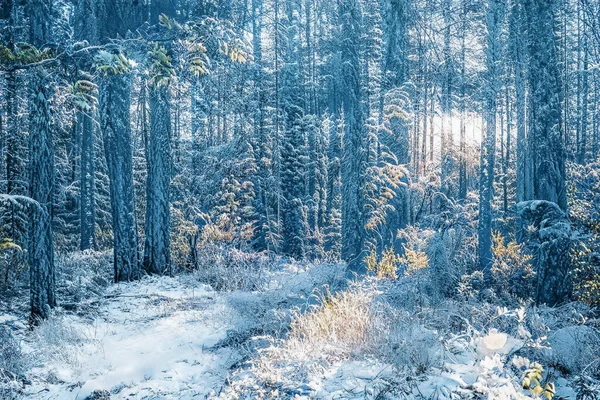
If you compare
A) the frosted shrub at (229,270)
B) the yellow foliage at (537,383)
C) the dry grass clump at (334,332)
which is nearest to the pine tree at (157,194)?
the frosted shrub at (229,270)

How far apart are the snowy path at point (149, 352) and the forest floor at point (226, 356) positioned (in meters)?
0.01

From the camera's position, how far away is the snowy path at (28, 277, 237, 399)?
4.66 m

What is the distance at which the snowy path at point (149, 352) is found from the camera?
4660 mm

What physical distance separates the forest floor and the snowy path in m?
0.01

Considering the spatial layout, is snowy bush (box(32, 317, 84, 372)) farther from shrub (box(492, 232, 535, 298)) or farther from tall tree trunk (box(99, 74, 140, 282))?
shrub (box(492, 232, 535, 298))

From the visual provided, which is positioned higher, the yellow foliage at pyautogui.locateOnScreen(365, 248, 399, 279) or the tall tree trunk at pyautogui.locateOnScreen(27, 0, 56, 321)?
the tall tree trunk at pyautogui.locateOnScreen(27, 0, 56, 321)

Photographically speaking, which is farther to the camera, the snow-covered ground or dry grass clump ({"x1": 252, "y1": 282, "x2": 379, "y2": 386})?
the snow-covered ground

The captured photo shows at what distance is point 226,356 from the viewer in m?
5.37

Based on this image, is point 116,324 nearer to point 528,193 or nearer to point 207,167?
point 207,167

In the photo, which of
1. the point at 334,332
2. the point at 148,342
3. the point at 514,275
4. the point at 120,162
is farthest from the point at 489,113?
the point at 148,342

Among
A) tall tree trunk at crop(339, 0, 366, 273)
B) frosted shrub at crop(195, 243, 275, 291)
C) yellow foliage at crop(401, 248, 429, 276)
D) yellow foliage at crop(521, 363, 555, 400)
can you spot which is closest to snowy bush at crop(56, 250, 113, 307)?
frosted shrub at crop(195, 243, 275, 291)

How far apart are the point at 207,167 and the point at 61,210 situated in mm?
8781

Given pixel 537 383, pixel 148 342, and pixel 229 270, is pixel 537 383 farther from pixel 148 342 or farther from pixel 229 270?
pixel 229 270

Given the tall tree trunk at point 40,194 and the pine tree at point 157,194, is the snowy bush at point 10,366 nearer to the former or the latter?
the tall tree trunk at point 40,194
